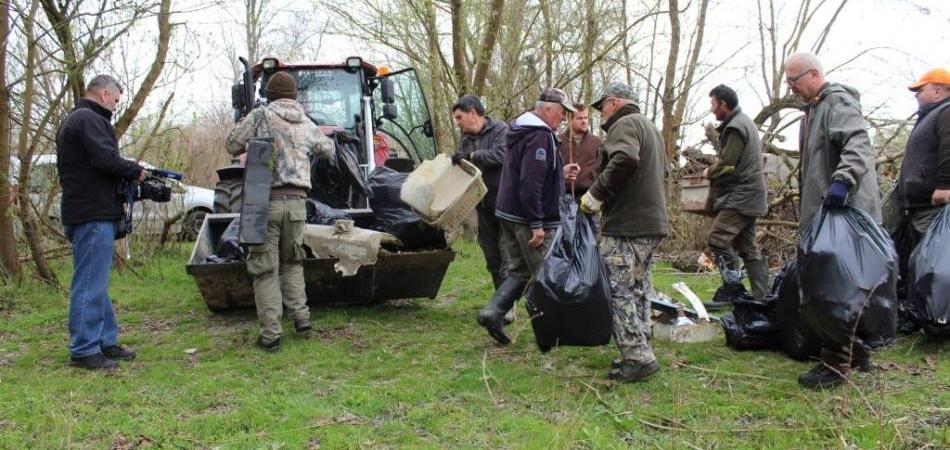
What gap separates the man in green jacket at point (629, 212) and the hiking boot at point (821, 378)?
28.6 inches

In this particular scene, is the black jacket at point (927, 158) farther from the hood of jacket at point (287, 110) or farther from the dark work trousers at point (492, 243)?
the hood of jacket at point (287, 110)

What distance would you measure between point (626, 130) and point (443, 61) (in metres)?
5.30

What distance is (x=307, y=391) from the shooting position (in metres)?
A: 3.83

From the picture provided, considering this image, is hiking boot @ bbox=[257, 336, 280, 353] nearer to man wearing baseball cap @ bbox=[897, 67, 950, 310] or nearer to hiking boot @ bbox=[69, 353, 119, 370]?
hiking boot @ bbox=[69, 353, 119, 370]

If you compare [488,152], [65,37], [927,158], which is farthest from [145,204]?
[927,158]

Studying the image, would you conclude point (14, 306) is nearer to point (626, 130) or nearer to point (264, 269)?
point (264, 269)

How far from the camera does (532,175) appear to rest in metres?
4.25

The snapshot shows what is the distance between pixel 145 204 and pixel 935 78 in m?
7.90

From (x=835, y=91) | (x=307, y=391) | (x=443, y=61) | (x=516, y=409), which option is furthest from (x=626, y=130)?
(x=443, y=61)

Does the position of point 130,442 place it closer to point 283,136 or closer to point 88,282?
point 88,282

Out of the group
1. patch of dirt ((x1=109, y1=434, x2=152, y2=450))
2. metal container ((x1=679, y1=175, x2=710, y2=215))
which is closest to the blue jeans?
patch of dirt ((x1=109, y1=434, x2=152, y2=450))

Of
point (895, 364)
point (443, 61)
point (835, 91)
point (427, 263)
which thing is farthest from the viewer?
point (443, 61)

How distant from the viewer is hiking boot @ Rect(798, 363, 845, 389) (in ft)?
11.4

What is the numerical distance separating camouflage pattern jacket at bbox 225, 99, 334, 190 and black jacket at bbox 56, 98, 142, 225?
2.31ft
